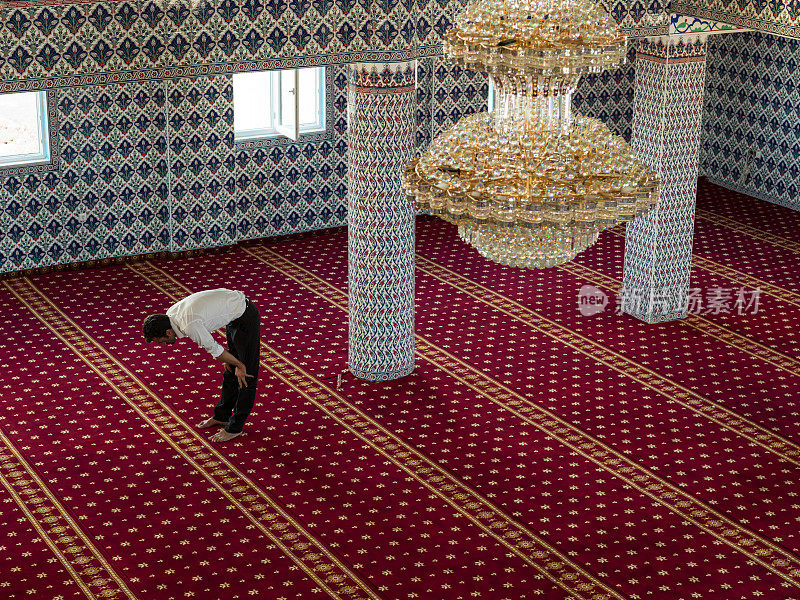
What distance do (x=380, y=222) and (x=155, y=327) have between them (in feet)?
5.64

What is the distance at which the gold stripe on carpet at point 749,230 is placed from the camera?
36.7 ft

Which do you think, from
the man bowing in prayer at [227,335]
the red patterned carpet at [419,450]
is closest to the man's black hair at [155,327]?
the man bowing in prayer at [227,335]

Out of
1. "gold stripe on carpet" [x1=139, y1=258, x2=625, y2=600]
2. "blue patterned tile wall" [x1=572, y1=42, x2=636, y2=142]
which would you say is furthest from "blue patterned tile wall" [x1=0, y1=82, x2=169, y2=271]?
"blue patterned tile wall" [x1=572, y1=42, x2=636, y2=142]

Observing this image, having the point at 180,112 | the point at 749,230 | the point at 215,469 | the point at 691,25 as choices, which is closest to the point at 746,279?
the point at 749,230

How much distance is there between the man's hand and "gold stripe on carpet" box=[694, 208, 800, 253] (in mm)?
5400

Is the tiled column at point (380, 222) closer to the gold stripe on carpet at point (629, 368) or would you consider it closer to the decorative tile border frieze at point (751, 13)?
the gold stripe on carpet at point (629, 368)

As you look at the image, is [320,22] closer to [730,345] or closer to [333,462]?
[333,462]

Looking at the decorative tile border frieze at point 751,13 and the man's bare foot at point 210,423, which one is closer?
the man's bare foot at point 210,423

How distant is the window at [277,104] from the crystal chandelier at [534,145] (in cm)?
607

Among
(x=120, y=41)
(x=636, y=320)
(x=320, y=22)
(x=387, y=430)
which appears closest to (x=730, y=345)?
(x=636, y=320)

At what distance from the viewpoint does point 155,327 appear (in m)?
6.85

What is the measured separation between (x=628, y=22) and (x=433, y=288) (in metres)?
2.50

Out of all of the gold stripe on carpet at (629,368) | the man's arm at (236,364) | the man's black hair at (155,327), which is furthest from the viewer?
the gold stripe on carpet at (629,368)

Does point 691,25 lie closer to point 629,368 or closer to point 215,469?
point 629,368
